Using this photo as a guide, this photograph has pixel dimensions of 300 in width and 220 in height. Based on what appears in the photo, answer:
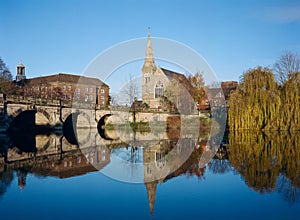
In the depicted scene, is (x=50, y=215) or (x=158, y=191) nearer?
(x=50, y=215)

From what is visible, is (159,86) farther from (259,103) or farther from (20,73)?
(20,73)

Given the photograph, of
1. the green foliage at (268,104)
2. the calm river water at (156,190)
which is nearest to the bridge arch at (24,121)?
the calm river water at (156,190)

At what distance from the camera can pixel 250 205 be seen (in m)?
6.91

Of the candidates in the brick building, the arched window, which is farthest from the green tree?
the arched window

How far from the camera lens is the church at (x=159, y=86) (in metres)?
41.8

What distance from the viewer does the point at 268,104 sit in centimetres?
2920

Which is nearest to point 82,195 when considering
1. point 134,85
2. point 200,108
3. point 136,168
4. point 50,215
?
point 50,215

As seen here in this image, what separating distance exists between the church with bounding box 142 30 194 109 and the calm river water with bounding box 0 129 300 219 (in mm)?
28584

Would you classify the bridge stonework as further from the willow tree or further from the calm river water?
the calm river water

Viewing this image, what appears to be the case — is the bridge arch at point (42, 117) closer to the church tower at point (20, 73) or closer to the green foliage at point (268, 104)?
the green foliage at point (268, 104)

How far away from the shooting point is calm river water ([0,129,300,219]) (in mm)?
6582

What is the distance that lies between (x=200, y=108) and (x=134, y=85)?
10.3m

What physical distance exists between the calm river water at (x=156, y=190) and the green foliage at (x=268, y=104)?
1660 cm

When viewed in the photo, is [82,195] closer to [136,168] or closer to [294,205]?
[136,168]
